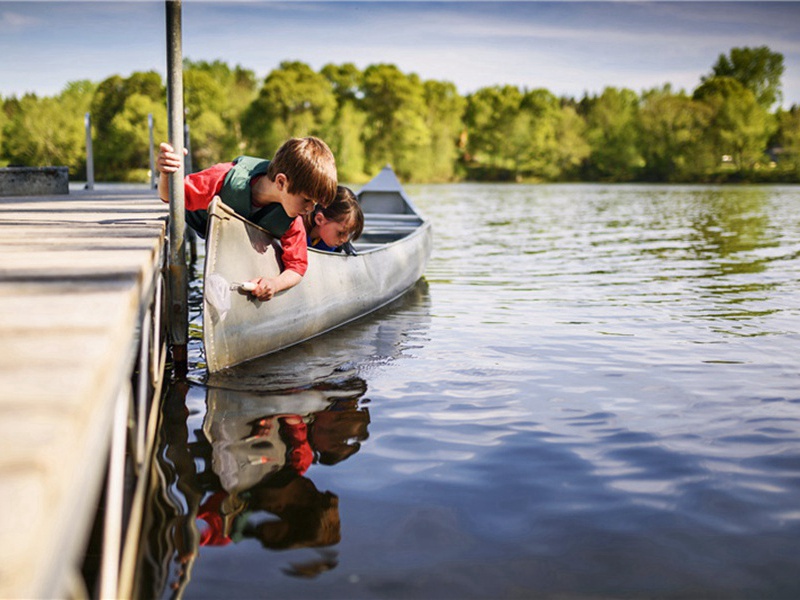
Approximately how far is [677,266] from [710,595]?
11078mm

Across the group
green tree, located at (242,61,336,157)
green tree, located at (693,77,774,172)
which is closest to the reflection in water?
green tree, located at (242,61,336,157)

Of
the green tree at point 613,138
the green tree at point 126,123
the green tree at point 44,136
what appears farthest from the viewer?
the green tree at point 613,138

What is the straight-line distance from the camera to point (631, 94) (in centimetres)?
9425

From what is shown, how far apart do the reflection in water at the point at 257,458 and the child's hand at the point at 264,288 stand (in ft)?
1.94

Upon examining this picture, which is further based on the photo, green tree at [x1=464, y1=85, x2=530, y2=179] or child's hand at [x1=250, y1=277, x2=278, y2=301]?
green tree at [x1=464, y1=85, x2=530, y2=179]

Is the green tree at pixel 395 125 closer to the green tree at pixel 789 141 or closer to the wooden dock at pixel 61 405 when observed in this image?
the green tree at pixel 789 141

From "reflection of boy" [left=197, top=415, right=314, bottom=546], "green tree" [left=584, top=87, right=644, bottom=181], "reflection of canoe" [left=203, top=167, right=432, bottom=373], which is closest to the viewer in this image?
"reflection of boy" [left=197, top=415, right=314, bottom=546]

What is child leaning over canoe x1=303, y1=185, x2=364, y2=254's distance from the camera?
6734 mm

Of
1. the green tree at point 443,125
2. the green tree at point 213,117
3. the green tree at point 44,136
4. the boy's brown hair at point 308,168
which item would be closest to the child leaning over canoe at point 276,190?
the boy's brown hair at point 308,168

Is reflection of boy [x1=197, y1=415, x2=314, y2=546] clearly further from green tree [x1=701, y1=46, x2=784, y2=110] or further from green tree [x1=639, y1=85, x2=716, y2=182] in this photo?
green tree [x1=701, y1=46, x2=784, y2=110]

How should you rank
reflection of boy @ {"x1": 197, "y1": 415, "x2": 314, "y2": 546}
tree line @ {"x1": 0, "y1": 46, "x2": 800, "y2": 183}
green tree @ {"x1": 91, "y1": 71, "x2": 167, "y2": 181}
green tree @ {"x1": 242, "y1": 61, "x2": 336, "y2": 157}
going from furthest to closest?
green tree @ {"x1": 242, "y1": 61, "x2": 336, "y2": 157}, tree line @ {"x1": 0, "y1": 46, "x2": 800, "y2": 183}, green tree @ {"x1": 91, "y1": 71, "x2": 167, "y2": 181}, reflection of boy @ {"x1": 197, "y1": 415, "x2": 314, "y2": 546}

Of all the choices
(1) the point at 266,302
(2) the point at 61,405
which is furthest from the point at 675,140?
(2) the point at 61,405

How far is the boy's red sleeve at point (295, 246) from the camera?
18.7 feet

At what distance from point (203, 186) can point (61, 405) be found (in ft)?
14.8
